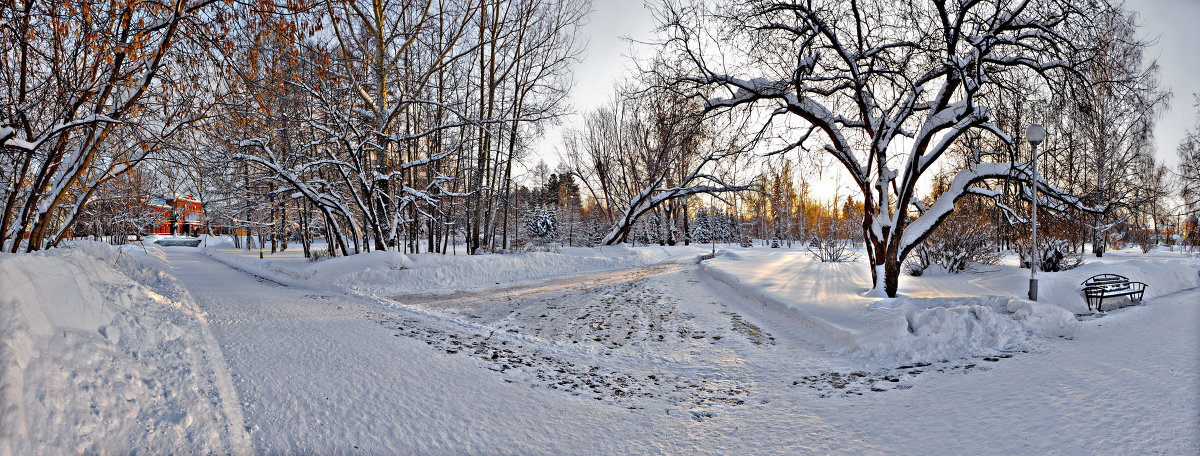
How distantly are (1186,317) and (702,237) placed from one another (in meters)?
56.1

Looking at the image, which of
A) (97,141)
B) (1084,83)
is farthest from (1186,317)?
(97,141)

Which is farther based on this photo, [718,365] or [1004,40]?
[1004,40]

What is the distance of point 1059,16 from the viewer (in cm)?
879

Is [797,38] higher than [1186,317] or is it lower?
higher

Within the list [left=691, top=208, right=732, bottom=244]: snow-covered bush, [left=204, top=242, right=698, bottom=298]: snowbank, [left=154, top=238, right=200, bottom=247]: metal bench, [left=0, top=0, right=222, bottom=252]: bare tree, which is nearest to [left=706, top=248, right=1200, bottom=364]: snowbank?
[left=204, top=242, right=698, bottom=298]: snowbank

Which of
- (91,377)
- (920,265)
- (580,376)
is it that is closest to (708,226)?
(920,265)

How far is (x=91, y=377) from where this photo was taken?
3291 millimetres

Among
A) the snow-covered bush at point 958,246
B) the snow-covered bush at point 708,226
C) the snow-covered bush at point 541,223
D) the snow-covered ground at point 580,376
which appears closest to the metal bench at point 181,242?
the snow-covered bush at point 541,223

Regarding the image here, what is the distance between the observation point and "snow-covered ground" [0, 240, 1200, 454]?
11.1 ft

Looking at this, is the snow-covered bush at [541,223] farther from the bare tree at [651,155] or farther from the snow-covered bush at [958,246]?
the snow-covered bush at [958,246]

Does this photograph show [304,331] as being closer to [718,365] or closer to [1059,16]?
[718,365]

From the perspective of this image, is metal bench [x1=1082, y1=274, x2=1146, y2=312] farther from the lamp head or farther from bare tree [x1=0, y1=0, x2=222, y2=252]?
bare tree [x1=0, y1=0, x2=222, y2=252]

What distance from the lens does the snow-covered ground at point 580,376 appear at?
337 centimetres

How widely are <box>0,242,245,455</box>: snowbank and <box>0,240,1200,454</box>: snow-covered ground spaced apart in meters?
0.02
